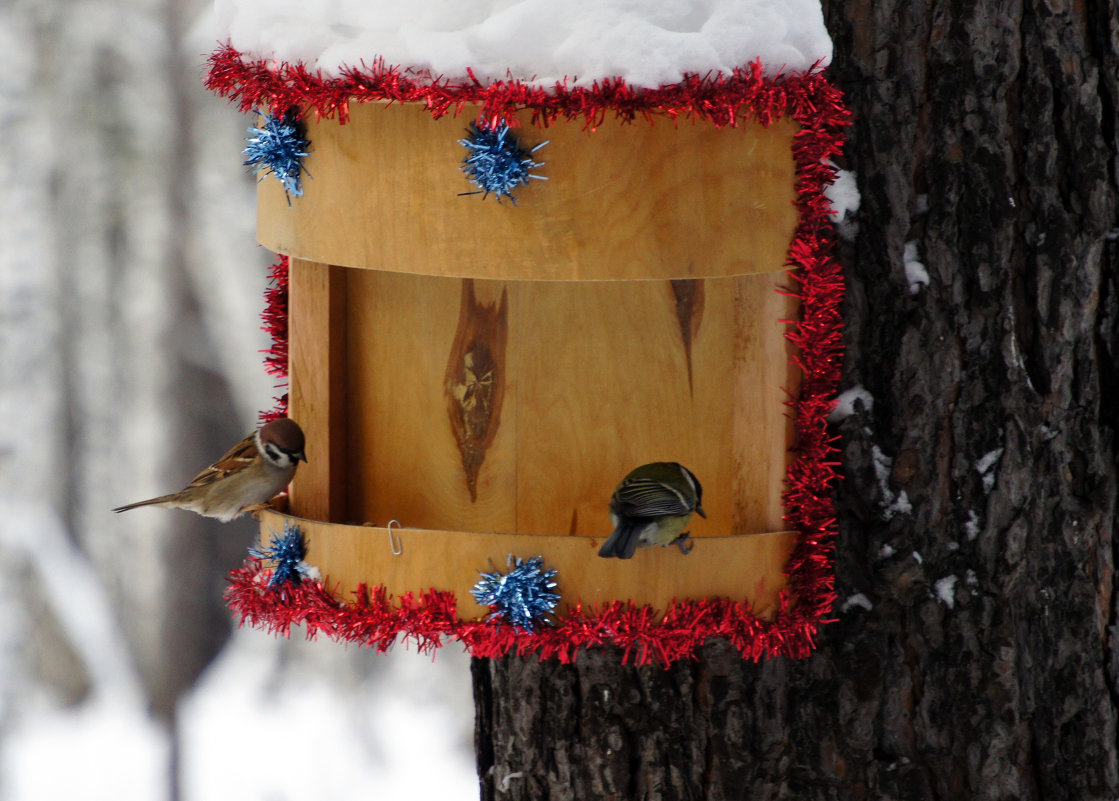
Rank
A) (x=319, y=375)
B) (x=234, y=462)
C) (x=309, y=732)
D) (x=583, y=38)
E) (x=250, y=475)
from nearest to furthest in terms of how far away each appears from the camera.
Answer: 1. (x=583, y=38)
2. (x=319, y=375)
3. (x=250, y=475)
4. (x=234, y=462)
5. (x=309, y=732)

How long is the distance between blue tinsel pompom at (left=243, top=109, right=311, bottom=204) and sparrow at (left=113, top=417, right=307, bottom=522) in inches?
15.9

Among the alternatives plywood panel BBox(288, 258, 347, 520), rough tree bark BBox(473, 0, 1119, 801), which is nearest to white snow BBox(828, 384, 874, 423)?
rough tree bark BBox(473, 0, 1119, 801)

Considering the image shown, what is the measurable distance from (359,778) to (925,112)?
3.27 m

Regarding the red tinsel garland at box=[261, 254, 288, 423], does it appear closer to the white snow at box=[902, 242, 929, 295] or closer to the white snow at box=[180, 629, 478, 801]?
the white snow at box=[902, 242, 929, 295]

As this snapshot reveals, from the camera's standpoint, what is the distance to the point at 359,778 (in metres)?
4.30

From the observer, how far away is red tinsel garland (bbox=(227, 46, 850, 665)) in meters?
1.60

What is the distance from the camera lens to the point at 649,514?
1.68 meters

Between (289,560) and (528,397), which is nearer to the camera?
(289,560)

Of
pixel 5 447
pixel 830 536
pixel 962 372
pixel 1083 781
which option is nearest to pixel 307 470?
pixel 830 536

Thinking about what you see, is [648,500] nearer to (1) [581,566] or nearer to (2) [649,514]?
(2) [649,514]

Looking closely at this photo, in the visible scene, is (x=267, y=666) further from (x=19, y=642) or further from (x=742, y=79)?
(x=742, y=79)

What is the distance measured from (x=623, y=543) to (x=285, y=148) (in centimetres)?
77

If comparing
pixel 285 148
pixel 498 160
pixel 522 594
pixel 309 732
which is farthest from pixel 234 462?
pixel 309 732

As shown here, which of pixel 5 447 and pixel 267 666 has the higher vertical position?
pixel 5 447
